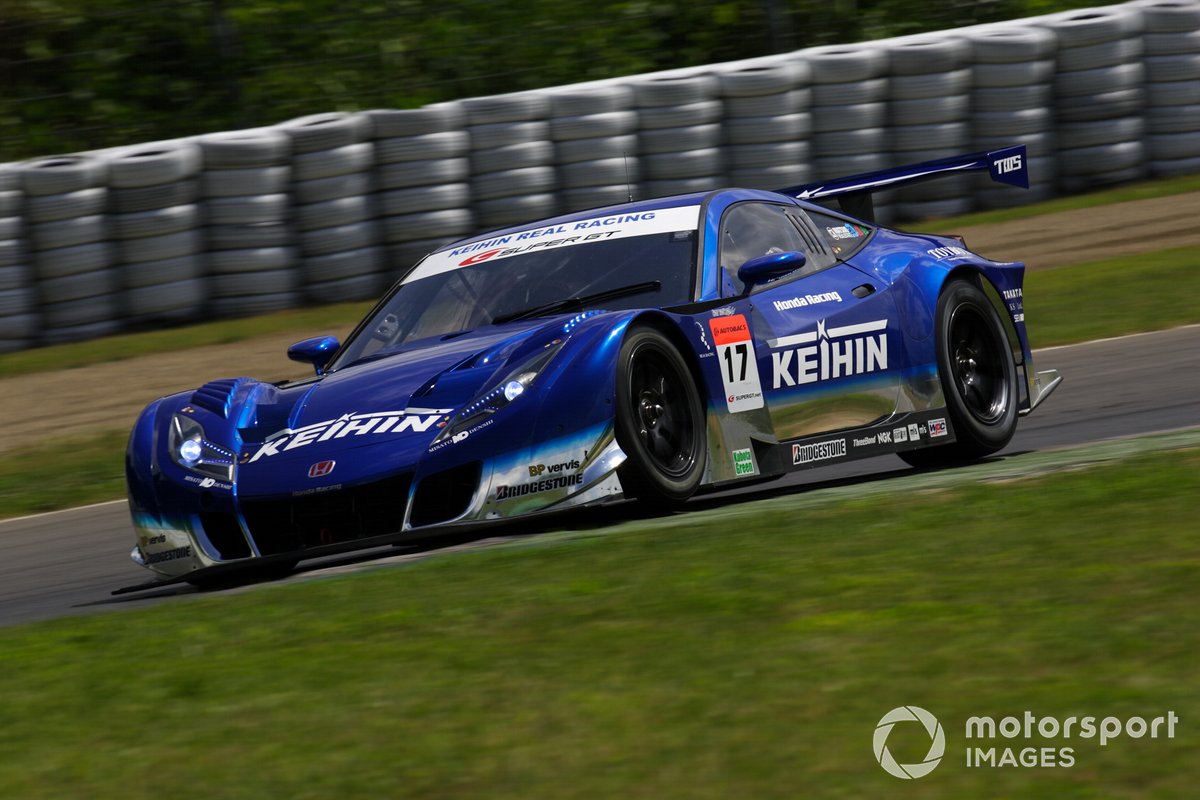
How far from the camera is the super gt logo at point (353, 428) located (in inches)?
223

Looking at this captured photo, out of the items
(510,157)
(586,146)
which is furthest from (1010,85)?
(510,157)

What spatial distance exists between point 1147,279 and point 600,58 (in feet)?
21.3

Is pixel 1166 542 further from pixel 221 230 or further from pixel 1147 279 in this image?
pixel 221 230

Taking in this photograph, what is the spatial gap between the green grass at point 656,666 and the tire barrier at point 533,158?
7942 mm

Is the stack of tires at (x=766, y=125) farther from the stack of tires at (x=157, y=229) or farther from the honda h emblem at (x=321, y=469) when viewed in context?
the honda h emblem at (x=321, y=469)

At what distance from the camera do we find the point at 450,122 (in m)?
14.2

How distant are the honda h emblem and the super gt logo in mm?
131

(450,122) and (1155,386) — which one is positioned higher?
(450,122)

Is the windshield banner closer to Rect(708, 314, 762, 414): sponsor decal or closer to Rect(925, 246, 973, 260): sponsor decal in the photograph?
Rect(708, 314, 762, 414): sponsor decal

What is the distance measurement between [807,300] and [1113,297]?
6.43m

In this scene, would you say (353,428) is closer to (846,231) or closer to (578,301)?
(578,301)

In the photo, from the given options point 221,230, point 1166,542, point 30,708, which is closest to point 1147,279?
point 221,230

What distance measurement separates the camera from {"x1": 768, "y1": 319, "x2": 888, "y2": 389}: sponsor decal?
6.64m

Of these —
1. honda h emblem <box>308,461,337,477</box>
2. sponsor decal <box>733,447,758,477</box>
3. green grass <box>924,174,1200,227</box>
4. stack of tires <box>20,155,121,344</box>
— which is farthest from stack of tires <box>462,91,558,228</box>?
honda h emblem <box>308,461,337,477</box>
